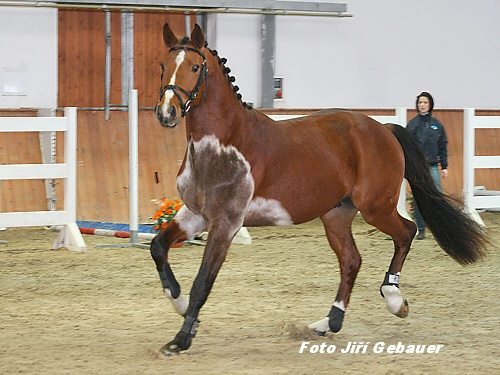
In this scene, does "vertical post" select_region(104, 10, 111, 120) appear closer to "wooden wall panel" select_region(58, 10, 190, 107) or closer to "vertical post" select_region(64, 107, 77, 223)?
"wooden wall panel" select_region(58, 10, 190, 107)

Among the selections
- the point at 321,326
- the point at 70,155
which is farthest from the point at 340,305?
the point at 70,155

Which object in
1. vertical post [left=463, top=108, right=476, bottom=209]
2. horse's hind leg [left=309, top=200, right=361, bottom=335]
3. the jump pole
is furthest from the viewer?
vertical post [left=463, top=108, right=476, bottom=209]

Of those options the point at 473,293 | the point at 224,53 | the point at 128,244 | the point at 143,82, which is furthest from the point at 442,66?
the point at 473,293

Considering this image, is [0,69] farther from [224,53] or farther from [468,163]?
[468,163]

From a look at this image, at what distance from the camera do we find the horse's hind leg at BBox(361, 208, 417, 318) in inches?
256

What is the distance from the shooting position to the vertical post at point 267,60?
14.7 metres

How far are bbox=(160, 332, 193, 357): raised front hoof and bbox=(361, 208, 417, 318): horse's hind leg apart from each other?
4.92ft

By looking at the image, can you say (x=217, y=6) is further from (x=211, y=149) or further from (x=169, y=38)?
(x=211, y=149)

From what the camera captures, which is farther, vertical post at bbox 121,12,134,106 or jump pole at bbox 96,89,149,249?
vertical post at bbox 121,12,134,106

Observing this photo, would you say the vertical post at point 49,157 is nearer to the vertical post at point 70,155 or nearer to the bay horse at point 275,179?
the vertical post at point 70,155

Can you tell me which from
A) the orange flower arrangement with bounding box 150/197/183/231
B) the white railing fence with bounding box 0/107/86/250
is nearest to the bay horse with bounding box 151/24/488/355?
the orange flower arrangement with bounding box 150/197/183/231

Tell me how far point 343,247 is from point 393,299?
0.46 meters

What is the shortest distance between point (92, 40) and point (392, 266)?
827 centimetres

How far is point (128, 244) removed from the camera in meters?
10.5
